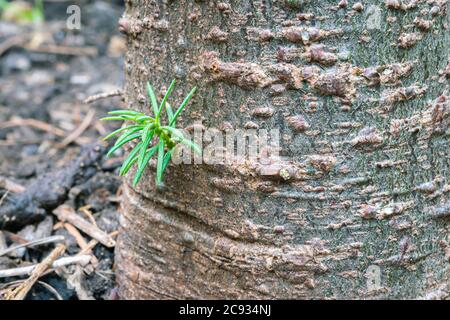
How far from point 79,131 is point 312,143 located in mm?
1470

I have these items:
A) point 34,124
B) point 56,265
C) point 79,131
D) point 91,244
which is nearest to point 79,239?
point 91,244

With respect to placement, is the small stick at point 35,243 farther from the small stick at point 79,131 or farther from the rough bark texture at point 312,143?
the small stick at point 79,131

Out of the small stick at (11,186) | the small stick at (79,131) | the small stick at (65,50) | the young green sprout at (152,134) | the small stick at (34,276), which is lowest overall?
the small stick at (34,276)

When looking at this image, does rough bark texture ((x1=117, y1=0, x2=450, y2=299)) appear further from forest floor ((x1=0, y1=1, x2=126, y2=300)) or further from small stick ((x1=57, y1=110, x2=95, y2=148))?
small stick ((x1=57, y1=110, x2=95, y2=148))

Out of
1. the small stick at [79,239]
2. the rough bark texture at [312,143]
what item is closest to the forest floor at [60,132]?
the small stick at [79,239]

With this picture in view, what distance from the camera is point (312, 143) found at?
3.51ft

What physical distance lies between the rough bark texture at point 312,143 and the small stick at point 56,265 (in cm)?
29

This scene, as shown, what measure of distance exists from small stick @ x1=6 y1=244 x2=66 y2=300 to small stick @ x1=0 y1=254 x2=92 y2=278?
0.04 feet

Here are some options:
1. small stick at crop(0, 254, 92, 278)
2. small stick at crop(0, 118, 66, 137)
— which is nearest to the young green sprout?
small stick at crop(0, 254, 92, 278)

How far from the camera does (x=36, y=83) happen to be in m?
2.84

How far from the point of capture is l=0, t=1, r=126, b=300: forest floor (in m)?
1.44

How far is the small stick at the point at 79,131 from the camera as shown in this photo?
226 cm
